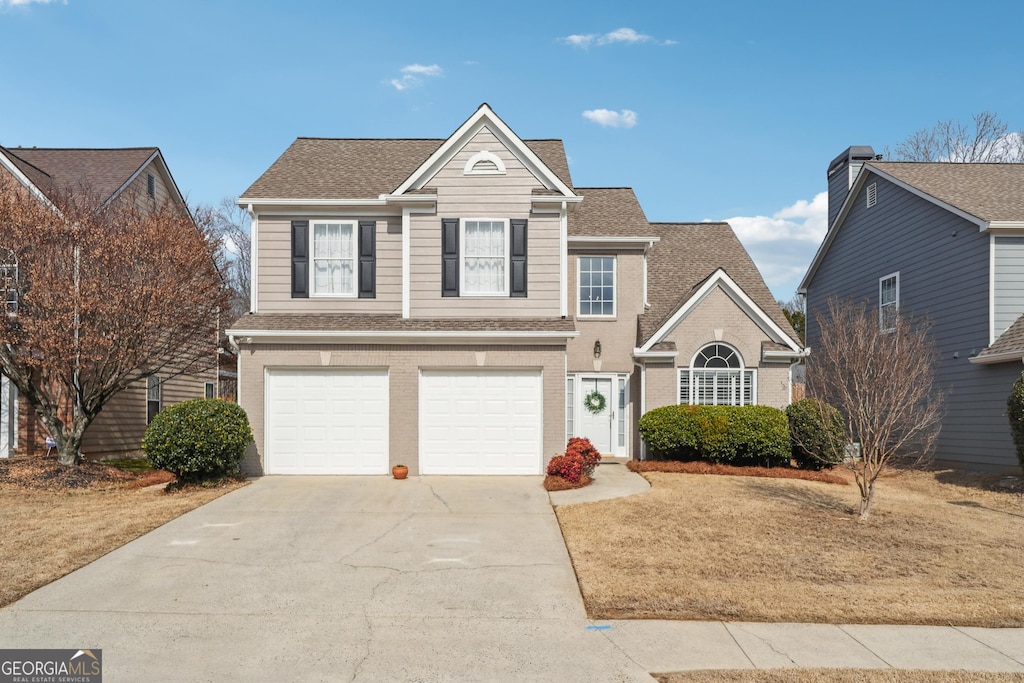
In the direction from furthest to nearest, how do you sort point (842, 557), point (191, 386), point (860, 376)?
point (191, 386), point (860, 376), point (842, 557)

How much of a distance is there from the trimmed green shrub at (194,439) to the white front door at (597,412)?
8140 millimetres

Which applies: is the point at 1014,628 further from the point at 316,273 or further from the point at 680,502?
the point at 316,273

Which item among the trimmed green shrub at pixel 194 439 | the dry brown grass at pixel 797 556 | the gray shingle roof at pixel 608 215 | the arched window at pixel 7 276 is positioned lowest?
the dry brown grass at pixel 797 556

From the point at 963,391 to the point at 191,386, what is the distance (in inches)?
897

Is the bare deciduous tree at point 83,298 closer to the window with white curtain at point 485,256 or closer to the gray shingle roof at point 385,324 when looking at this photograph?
the gray shingle roof at point 385,324

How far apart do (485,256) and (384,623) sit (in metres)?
10.0

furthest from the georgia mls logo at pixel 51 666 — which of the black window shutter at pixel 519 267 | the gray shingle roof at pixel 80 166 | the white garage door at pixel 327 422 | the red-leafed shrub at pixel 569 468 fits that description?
the gray shingle roof at pixel 80 166

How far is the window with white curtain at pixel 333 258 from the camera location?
54.3 feet

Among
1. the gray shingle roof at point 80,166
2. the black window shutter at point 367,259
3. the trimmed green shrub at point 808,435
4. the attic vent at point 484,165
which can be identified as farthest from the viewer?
the gray shingle roof at point 80,166

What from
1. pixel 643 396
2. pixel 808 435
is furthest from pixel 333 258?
pixel 808 435

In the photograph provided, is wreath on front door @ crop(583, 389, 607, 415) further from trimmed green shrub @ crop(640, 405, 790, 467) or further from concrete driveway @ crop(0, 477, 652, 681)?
concrete driveway @ crop(0, 477, 652, 681)

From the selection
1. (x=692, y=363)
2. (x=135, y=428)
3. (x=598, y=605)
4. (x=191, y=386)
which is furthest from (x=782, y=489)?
(x=191, y=386)

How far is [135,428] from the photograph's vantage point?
21.4 m

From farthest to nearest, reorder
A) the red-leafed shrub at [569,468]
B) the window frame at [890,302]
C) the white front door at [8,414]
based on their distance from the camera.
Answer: the window frame at [890,302] → the white front door at [8,414] → the red-leafed shrub at [569,468]
